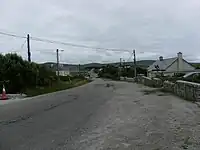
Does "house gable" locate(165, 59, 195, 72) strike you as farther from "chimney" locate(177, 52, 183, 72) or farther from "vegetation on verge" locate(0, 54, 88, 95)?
"vegetation on verge" locate(0, 54, 88, 95)

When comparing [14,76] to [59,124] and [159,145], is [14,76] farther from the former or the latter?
[159,145]

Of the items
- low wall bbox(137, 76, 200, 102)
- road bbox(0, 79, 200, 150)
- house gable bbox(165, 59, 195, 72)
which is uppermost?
house gable bbox(165, 59, 195, 72)

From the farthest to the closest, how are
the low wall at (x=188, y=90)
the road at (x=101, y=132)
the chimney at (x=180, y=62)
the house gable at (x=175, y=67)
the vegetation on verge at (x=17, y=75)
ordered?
1. the chimney at (x=180, y=62)
2. the house gable at (x=175, y=67)
3. the vegetation on verge at (x=17, y=75)
4. the low wall at (x=188, y=90)
5. the road at (x=101, y=132)

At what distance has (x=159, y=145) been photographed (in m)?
7.44

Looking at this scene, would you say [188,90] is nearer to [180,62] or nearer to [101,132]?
[101,132]

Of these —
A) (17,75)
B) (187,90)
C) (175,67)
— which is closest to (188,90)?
(187,90)

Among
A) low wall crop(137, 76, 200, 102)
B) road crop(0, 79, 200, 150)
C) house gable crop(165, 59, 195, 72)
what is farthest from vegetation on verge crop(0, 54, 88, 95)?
house gable crop(165, 59, 195, 72)

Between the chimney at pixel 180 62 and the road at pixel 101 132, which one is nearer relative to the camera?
the road at pixel 101 132

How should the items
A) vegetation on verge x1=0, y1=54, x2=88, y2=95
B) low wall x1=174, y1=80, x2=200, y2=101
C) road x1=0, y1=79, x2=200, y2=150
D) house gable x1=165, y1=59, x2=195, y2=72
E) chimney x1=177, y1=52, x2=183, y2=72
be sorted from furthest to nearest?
1. chimney x1=177, y1=52, x2=183, y2=72
2. house gable x1=165, y1=59, x2=195, y2=72
3. vegetation on verge x1=0, y1=54, x2=88, y2=95
4. low wall x1=174, y1=80, x2=200, y2=101
5. road x1=0, y1=79, x2=200, y2=150

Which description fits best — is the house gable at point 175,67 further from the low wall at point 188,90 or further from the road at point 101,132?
the road at point 101,132

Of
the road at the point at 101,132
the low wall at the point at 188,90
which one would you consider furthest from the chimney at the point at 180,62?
the road at the point at 101,132

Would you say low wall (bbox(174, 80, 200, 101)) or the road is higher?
low wall (bbox(174, 80, 200, 101))

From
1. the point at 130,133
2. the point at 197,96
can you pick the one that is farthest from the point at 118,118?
the point at 197,96

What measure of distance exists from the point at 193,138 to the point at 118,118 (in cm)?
440
